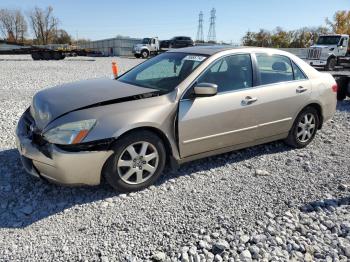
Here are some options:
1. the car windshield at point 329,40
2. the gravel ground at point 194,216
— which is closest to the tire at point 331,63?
the car windshield at point 329,40

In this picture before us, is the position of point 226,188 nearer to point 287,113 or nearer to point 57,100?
point 287,113

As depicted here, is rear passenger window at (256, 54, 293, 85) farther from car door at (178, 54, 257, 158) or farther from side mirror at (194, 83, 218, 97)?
side mirror at (194, 83, 218, 97)

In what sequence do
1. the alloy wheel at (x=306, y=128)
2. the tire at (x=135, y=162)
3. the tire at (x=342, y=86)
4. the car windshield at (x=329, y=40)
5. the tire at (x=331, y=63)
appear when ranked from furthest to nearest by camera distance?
1. the car windshield at (x=329, y=40)
2. the tire at (x=331, y=63)
3. the tire at (x=342, y=86)
4. the alloy wheel at (x=306, y=128)
5. the tire at (x=135, y=162)

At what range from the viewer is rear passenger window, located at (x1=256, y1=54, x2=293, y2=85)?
436 cm

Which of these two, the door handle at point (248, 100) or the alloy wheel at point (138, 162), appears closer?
the alloy wheel at point (138, 162)

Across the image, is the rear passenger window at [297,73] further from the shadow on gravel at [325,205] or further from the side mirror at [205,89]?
the shadow on gravel at [325,205]

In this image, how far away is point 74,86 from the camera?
410cm

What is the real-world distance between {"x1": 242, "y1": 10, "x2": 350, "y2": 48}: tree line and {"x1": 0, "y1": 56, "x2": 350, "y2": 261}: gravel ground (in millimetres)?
52383

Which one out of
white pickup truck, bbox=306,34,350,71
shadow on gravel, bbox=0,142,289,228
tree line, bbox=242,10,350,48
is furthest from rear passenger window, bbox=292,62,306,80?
tree line, bbox=242,10,350,48

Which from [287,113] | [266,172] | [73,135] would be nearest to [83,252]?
[73,135]

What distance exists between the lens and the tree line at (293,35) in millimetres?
53094

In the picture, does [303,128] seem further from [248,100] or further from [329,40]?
[329,40]

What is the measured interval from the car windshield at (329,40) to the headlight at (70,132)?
852 inches

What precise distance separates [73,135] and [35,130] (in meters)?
0.57
